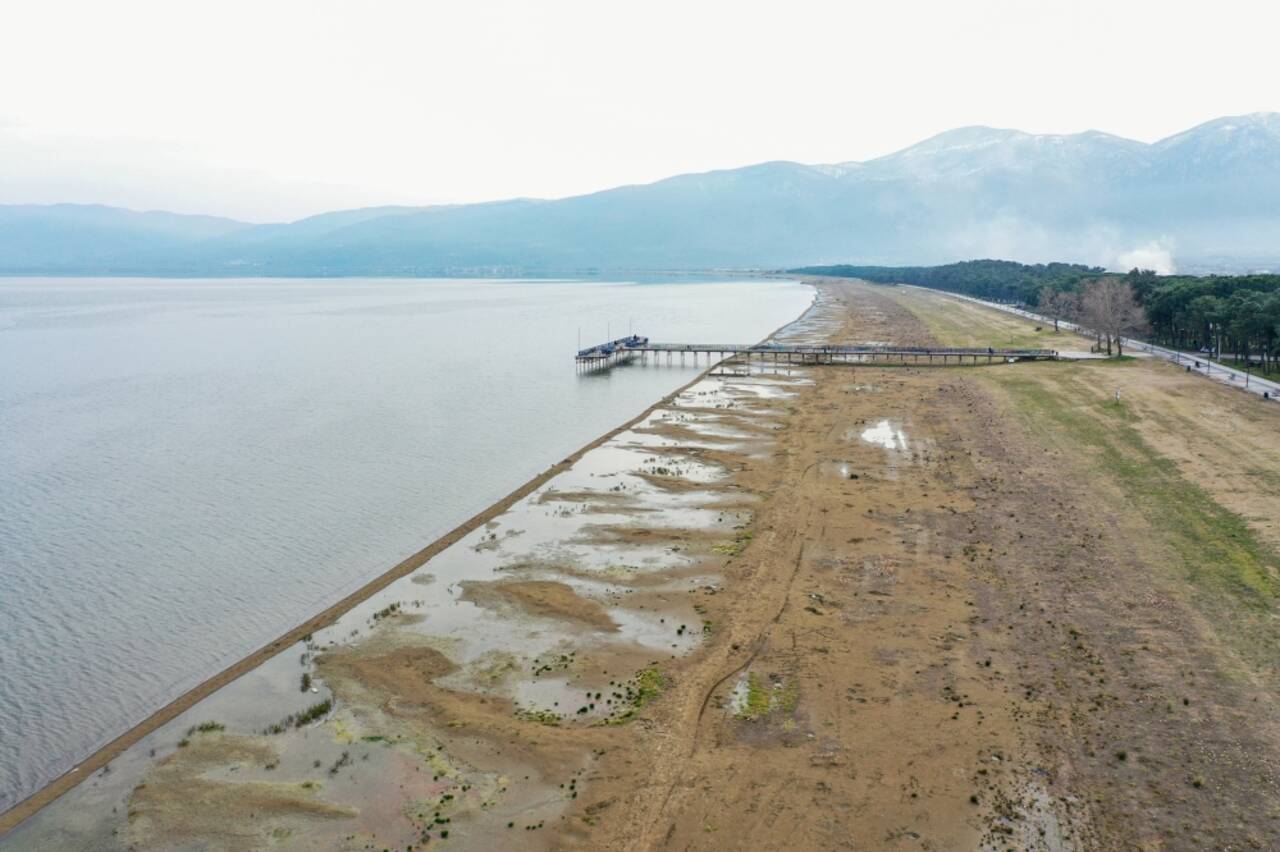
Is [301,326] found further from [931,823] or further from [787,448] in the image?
[931,823]

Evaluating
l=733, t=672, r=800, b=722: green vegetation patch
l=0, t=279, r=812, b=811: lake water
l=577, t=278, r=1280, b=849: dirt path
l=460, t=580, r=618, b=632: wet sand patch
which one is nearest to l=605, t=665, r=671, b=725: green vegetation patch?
l=577, t=278, r=1280, b=849: dirt path

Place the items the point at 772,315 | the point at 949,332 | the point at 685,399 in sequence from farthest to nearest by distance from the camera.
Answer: the point at 772,315
the point at 949,332
the point at 685,399

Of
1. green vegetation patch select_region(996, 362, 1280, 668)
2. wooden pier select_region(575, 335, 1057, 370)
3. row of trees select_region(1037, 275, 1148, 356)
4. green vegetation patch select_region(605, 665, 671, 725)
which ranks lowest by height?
green vegetation patch select_region(605, 665, 671, 725)

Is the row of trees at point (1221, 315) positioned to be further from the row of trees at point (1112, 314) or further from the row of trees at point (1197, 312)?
the row of trees at point (1112, 314)

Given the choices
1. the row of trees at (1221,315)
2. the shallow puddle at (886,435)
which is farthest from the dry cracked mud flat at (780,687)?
the row of trees at (1221,315)

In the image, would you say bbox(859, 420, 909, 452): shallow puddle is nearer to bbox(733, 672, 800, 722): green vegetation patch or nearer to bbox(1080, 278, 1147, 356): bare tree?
bbox(733, 672, 800, 722): green vegetation patch

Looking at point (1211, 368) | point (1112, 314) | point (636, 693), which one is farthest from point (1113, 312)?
point (636, 693)

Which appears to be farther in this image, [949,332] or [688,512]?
[949,332]

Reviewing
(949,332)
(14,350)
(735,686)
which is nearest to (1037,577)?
(735,686)
